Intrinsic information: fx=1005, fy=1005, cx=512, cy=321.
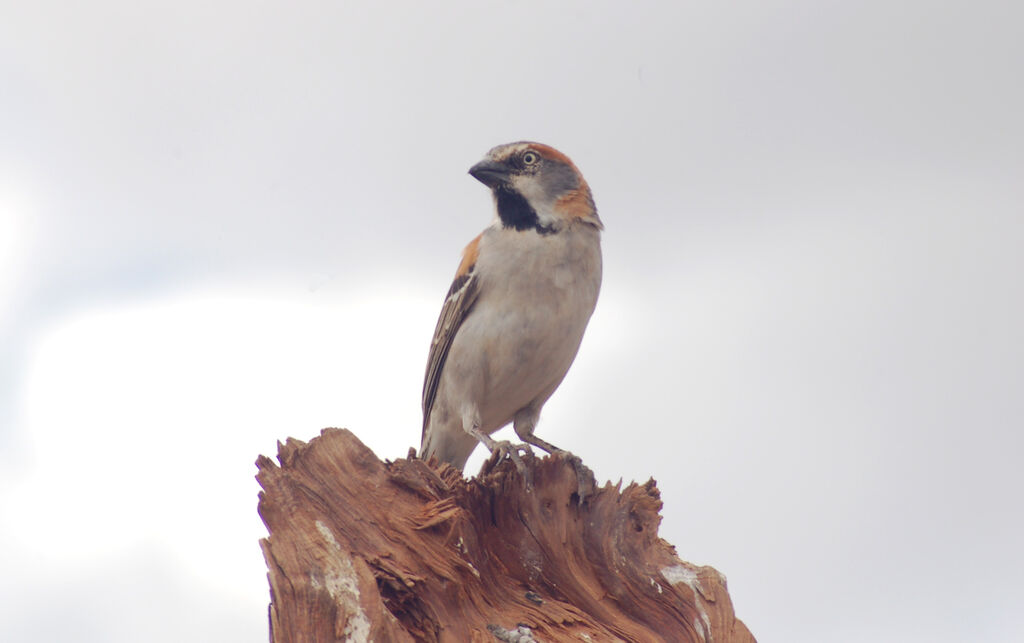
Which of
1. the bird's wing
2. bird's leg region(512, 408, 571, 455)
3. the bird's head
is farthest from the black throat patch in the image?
bird's leg region(512, 408, 571, 455)

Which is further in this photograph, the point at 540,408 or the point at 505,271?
the point at 540,408

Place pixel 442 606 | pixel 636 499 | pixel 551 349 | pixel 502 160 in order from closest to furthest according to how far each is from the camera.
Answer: pixel 442 606 < pixel 636 499 < pixel 551 349 < pixel 502 160

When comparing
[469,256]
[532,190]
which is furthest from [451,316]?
[532,190]

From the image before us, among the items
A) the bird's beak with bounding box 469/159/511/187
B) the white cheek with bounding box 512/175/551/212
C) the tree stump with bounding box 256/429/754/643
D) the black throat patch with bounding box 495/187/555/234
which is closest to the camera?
the tree stump with bounding box 256/429/754/643

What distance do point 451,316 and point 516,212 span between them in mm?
924

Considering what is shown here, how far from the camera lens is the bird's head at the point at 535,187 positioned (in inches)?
295

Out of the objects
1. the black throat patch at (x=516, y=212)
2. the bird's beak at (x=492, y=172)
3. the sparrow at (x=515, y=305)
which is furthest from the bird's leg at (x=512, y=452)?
the bird's beak at (x=492, y=172)

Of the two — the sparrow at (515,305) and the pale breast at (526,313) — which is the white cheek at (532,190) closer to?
the sparrow at (515,305)

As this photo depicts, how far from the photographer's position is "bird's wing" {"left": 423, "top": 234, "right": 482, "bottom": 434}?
24.6 feet

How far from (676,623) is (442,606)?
133 centimetres

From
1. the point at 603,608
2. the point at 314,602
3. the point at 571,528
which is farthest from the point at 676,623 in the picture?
the point at 314,602

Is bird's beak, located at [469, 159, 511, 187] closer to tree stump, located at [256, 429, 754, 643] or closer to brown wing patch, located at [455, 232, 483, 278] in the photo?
brown wing patch, located at [455, 232, 483, 278]

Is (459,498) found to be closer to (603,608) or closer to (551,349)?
(603,608)

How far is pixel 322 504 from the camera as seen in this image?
5.46 meters
